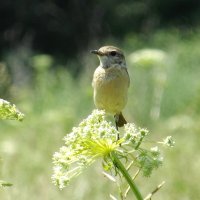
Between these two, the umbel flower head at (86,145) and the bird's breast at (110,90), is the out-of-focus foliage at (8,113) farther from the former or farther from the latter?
the bird's breast at (110,90)

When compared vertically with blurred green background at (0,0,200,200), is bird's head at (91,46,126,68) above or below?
below

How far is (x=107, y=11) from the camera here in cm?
2384

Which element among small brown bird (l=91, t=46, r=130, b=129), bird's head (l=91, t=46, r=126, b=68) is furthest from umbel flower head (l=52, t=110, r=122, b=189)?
bird's head (l=91, t=46, r=126, b=68)

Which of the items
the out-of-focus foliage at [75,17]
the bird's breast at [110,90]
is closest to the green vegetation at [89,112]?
the bird's breast at [110,90]

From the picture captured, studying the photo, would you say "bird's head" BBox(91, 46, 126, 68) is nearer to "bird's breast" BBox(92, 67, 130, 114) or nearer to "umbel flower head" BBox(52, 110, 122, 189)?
"bird's breast" BBox(92, 67, 130, 114)

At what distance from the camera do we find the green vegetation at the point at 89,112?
659 centimetres

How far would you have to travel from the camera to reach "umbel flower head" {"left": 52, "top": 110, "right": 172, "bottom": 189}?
222 centimetres

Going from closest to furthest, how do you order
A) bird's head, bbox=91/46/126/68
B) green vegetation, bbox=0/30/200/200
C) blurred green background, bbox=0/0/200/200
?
bird's head, bbox=91/46/126/68, green vegetation, bbox=0/30/200/200, blurred green background, bbox=0/0/200/200

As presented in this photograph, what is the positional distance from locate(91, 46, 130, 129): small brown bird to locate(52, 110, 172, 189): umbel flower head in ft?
4.76

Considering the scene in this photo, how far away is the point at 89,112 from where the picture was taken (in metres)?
11.8

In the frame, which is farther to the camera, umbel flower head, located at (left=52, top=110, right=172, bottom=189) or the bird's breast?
the bird's breast

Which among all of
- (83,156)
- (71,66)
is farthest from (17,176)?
(71,66)

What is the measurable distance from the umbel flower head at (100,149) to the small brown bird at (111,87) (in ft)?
4.76

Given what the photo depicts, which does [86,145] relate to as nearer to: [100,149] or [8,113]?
[100,149]
